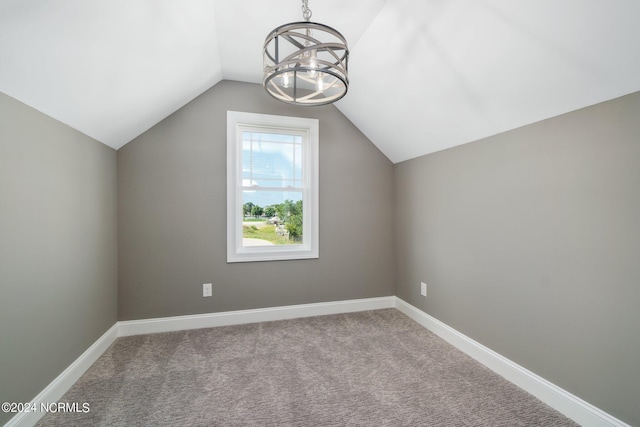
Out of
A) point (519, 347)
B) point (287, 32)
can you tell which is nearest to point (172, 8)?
point (287, 32)

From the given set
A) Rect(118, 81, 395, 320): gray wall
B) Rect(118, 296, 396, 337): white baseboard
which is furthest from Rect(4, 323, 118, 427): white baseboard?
Rect(118, 81, 395, 320): gray wall

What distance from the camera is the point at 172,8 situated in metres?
1.66

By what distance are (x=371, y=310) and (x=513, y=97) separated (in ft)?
8.47

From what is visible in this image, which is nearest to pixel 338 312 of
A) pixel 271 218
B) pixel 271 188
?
pixel 271 218

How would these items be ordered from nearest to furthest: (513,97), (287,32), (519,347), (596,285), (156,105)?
1. (287,32)
2. (596,285)
3. (513,97)
4. (519,347)
5. (156,105)

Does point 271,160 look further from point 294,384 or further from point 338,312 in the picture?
point 294,384

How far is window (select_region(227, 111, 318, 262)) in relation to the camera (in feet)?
9.81

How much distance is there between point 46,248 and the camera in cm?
173

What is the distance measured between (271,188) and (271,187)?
12 millimetres

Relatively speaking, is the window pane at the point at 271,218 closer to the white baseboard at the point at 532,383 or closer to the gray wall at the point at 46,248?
the gray wall at the point at 46,248

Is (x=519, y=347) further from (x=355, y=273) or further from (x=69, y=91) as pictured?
(x=69, y=91)

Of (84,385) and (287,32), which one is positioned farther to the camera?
(84,385)

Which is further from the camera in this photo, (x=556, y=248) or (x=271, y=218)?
(x=271, y=218)

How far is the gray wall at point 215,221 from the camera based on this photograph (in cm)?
274
